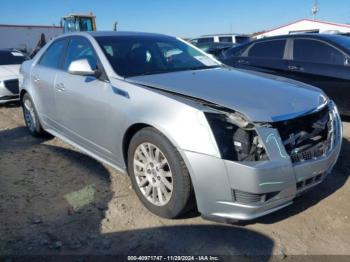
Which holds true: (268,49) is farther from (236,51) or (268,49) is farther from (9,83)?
(9,83)

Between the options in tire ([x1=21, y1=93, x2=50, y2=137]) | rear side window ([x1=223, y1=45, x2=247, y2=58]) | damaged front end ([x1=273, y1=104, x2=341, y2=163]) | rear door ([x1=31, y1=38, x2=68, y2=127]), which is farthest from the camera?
rear side window ([x1=223, y1=45, x2=247, y2=58])

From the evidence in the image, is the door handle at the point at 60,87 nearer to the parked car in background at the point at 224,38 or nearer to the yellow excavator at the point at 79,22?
the parked car in background at the point at 224,38

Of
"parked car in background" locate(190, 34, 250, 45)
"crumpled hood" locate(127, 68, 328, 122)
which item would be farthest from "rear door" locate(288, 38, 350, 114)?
"parked car in background" locate(190, 34, 250, 45)

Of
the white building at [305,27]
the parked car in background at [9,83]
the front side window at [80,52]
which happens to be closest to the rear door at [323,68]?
the front side window at [80,52]

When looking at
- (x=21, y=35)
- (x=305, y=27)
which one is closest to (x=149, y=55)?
(x=21, y=35)

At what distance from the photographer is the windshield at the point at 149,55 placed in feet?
12.7

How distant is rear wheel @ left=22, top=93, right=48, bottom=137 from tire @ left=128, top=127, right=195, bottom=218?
2.59 metres

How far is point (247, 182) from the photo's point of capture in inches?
105

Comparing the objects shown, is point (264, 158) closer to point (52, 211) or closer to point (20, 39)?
point (52, 211)

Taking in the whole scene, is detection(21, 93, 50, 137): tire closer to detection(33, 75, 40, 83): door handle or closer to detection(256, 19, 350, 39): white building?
detection(33, 75, 40, 83): door handle

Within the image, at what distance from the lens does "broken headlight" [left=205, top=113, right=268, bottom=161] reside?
2719mm

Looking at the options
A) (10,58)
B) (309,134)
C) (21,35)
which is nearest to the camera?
(309,134)

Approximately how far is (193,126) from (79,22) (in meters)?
22.5

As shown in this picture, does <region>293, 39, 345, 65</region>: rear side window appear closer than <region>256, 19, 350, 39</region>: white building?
Yes
